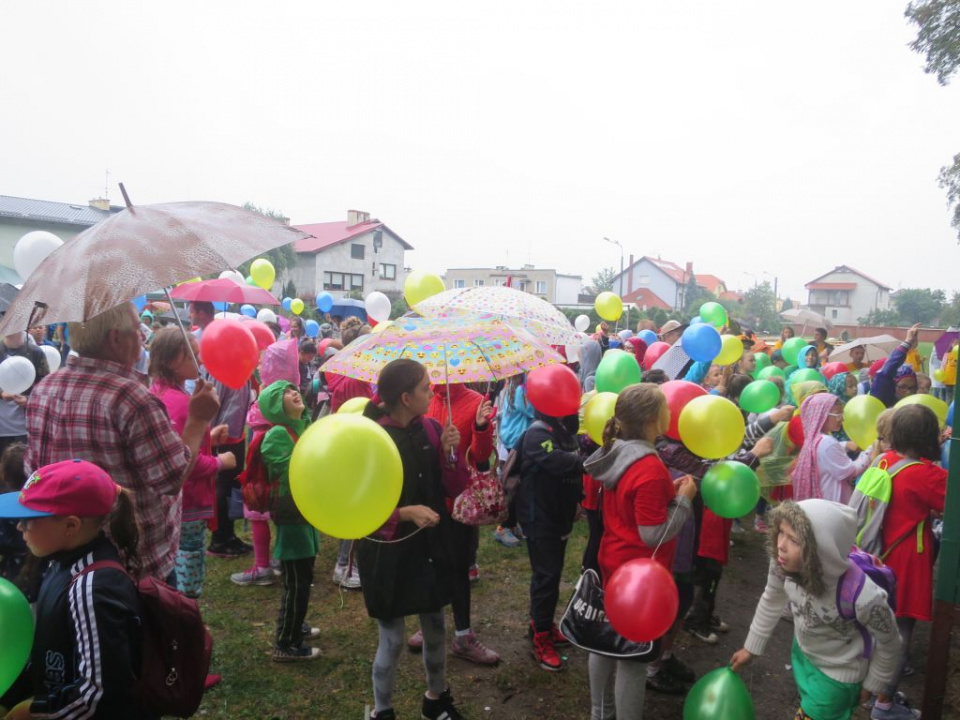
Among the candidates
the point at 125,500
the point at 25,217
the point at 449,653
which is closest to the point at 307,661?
Answer: the point at 449,653

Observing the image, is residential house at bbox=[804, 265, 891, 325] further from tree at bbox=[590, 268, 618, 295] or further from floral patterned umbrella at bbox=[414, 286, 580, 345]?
floral patterned umbrella at bbox=[414, 286, 580, 345]

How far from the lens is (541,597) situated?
3.59 meters

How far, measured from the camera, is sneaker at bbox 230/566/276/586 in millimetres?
4590

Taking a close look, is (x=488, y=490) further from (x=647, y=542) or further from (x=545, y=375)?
(x=647, y=542)

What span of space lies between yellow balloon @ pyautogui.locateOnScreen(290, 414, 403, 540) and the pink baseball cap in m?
0.58

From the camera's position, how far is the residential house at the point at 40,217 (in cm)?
2916

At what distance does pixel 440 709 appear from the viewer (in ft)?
9.77

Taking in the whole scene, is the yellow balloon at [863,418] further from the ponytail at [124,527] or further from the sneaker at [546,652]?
the ponytail at [124,527]

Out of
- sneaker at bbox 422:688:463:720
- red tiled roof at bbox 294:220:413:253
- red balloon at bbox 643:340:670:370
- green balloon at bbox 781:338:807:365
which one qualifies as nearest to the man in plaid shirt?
sneaker at bbox 422:688:463:720

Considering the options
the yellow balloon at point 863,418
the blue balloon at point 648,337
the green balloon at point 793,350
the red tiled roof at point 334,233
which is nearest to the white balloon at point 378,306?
the blue balloon at point 648,337

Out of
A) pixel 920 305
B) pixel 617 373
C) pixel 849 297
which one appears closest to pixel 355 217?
pixel 617 373

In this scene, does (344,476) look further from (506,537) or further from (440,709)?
(506,537)

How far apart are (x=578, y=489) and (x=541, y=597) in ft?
2.19

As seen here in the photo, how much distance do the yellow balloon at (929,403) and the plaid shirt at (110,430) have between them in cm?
345
